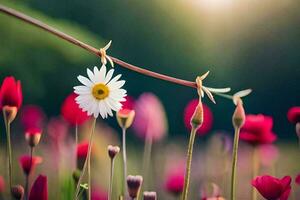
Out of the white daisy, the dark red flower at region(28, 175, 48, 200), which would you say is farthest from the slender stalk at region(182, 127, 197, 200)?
the dark red flower at region(28, 175, 48, 200)

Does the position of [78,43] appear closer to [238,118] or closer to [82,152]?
[82,152]

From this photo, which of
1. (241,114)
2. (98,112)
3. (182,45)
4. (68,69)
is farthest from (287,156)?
(68,69)

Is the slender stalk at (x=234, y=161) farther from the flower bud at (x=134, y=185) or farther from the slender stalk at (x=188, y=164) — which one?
the flower bud at (x=134, y=185)

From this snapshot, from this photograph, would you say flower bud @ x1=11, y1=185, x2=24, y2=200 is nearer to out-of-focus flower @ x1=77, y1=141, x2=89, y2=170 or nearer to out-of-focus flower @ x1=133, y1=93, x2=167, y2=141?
out-of-focus flower @ x1=77, y1=141, x2=89, y2=170

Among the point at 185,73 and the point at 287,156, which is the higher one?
the point at 185,73

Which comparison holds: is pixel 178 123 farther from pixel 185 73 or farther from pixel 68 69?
pixel 68 69

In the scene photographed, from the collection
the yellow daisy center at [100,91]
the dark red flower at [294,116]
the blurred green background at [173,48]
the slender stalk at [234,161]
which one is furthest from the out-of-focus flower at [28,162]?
the dark red flower at [294,116]
